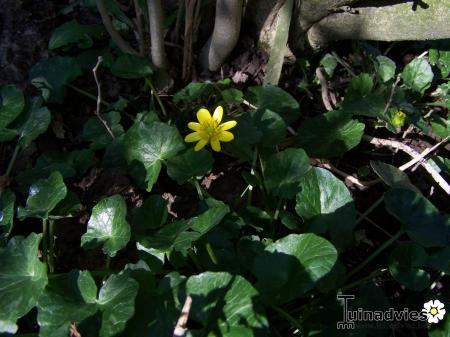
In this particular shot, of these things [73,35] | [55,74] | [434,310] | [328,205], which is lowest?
[434,310]

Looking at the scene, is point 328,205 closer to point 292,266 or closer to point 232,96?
point 292,266

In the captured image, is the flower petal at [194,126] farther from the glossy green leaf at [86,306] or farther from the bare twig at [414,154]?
the bare twig at [414,154]

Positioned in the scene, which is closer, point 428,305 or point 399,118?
point 428,305

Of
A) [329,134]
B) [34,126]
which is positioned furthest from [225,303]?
[34,126]

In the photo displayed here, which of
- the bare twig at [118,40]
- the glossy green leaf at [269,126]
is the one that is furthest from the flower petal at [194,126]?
the bare twig at [118,40]

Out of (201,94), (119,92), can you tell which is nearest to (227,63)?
(201,94)

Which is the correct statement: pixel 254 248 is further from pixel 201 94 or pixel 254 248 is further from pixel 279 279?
pixel 201 94

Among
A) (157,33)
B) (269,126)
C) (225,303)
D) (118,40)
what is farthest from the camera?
(118,40)
